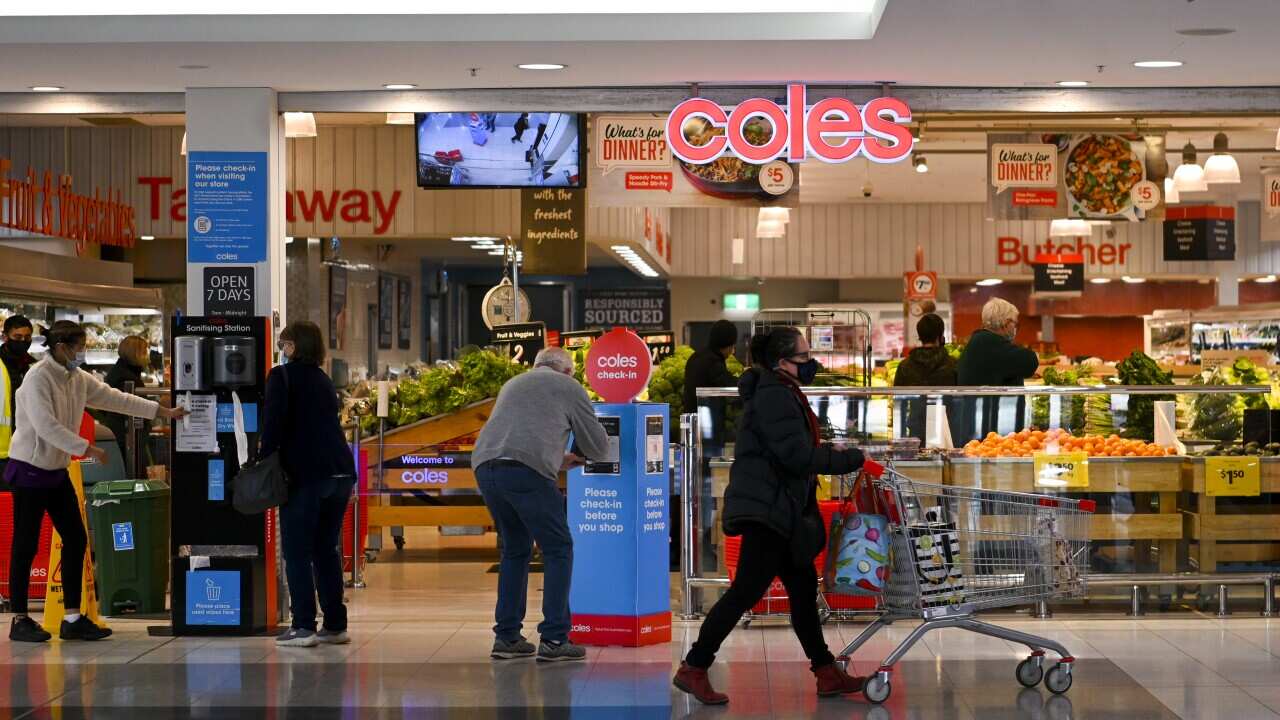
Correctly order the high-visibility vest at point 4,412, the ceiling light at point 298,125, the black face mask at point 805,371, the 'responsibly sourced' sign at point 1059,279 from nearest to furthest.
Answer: the black face mask at point 805,371 → the high-visibility vest at point 4,412 → the ceiling light at point 298,125 → the 'responsibly sourced' sign at point 1059,279

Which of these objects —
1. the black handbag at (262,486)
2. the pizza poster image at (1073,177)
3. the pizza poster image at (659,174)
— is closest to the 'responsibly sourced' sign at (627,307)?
the pizza poster image at (1073,177)

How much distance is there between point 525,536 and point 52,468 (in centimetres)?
258

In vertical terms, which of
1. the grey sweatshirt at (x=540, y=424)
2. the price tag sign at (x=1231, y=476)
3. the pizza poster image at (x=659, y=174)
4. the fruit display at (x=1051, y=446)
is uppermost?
the pizza poster image at (x=659, y=174)

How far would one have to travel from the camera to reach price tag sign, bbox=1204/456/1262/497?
7902 mm

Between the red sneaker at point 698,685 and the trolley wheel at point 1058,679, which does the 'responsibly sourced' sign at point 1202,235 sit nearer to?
the trolley wheel at point 1058,679

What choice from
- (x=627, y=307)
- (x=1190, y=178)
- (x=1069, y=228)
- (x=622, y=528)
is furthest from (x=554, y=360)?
(x=627, y=307)

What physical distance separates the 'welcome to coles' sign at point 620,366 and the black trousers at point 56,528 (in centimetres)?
282

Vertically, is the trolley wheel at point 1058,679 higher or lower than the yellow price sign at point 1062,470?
lower

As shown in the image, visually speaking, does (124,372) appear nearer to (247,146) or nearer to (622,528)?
(247,146)

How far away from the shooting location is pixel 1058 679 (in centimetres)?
613

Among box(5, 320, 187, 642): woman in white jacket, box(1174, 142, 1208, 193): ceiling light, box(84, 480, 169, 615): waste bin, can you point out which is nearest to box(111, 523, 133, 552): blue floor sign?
box(84, 480, 169, 615): waste bin

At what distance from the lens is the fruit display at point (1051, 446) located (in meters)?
7.94

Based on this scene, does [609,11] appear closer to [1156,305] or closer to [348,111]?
[348,111]

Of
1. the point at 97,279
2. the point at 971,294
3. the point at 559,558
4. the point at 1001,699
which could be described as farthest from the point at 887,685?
the point at 971,294
